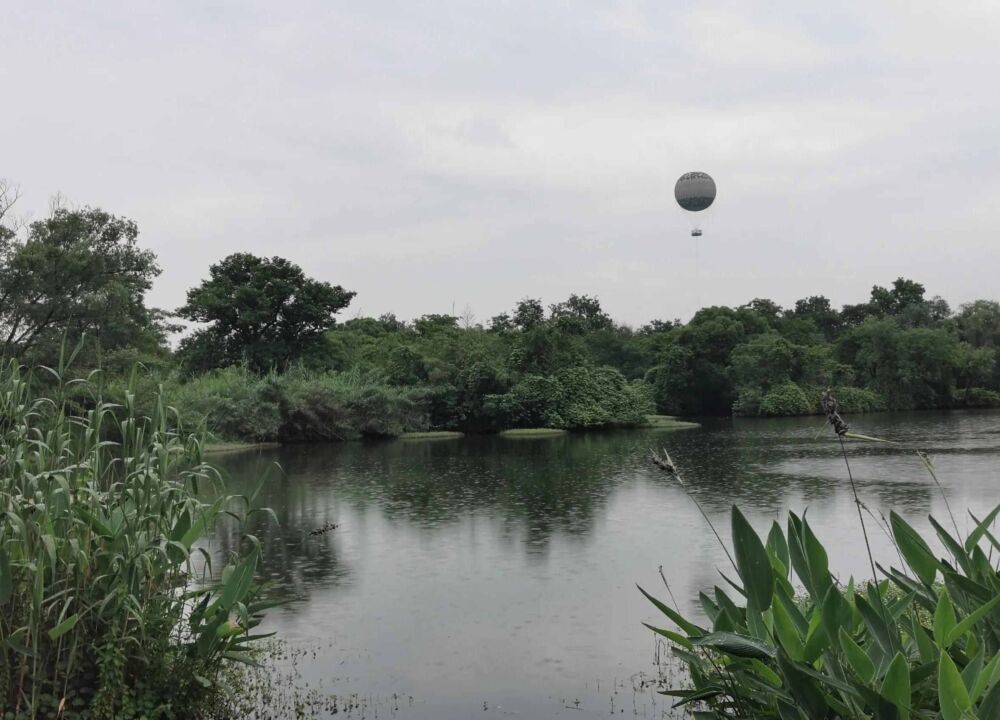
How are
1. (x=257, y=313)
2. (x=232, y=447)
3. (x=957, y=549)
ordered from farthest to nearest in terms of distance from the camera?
(x=257, y=313) → (x=232, y=447) → (x=957, y=549)

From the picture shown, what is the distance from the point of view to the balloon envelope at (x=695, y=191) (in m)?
33.0

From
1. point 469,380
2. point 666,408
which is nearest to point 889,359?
point 666,408

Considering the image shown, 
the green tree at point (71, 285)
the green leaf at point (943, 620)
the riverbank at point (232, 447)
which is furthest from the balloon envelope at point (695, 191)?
the green leaf at point (943, 620)

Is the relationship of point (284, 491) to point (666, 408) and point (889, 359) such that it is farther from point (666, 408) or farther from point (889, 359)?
point (889, 359)

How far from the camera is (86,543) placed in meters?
3.69

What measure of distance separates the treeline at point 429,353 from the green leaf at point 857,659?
2.88m

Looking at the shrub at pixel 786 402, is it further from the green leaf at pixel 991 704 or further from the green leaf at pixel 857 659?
the green leaf at pixel 991 704

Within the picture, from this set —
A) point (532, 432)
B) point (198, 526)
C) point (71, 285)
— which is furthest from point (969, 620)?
point (532, 432)

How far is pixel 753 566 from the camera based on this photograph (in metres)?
2.38

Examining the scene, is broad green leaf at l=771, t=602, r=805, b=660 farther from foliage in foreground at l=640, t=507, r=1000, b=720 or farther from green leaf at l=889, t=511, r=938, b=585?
green leaf at l=889, t=511, r=938, b=585

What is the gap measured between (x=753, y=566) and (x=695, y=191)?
31963mm

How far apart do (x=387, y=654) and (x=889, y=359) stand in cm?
3944

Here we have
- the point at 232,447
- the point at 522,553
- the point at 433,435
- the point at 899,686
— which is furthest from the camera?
the point at 433,435

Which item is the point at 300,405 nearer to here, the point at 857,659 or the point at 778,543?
the point at 778,543
